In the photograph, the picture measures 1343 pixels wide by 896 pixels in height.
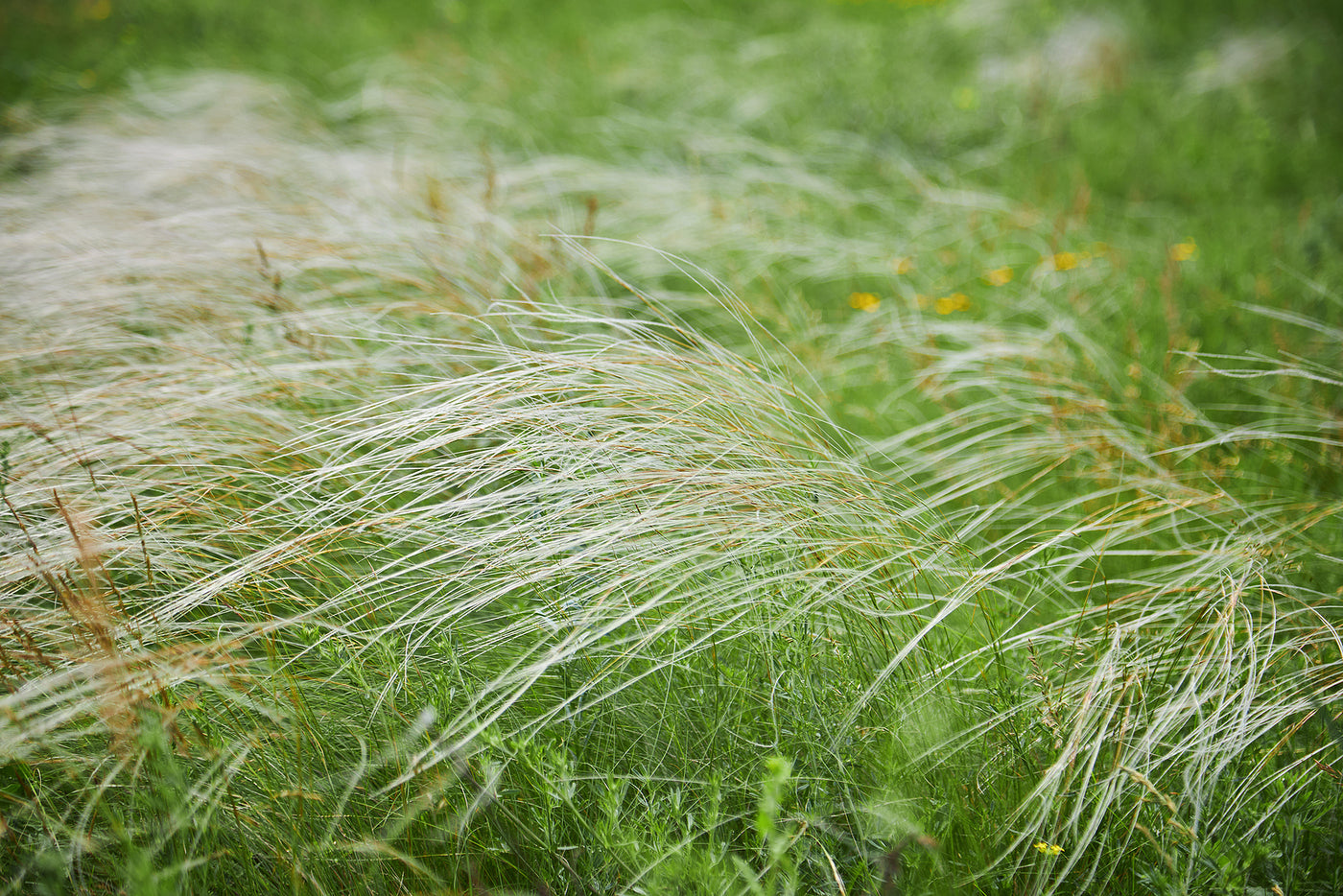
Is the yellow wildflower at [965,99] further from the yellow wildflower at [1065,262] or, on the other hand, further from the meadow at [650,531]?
the yellow wildflower at [1065,262]

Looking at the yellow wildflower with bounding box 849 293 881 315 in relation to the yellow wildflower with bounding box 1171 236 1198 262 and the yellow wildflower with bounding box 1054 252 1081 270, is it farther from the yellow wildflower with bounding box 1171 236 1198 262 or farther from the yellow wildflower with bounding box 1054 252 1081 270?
the yellow wildflower with bounding box 1171 236 1198 262

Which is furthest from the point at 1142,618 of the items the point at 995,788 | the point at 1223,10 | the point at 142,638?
the point at 1223,10

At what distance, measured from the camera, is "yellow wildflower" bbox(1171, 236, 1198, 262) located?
2.99 meters

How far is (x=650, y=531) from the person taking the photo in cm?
142

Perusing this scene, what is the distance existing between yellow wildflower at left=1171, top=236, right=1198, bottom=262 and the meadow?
0.03 meters

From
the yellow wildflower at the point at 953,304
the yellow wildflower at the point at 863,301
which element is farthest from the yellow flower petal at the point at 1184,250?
the yellow wildflower at the point at 863,301

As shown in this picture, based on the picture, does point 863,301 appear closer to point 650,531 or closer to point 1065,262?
point 1065,262

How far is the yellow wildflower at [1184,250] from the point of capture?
9.82 feet

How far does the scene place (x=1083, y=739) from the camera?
1277 millimetres

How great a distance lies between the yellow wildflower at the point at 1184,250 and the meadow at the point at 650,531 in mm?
34

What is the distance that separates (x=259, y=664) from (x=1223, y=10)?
295 inches

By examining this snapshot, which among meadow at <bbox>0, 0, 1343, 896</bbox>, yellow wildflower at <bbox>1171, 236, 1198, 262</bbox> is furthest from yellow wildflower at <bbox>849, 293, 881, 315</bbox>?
yellow wildflower at <bbox>1171, 236, 1198, 262</bbox>

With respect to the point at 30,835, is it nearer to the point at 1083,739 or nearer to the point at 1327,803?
the point at 1083,739

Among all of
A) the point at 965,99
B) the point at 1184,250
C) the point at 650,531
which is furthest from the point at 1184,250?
the point at 650,531
